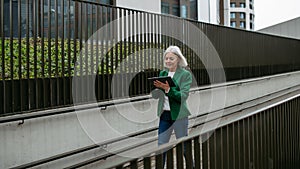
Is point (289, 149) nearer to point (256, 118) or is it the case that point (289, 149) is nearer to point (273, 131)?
point (273, 131)

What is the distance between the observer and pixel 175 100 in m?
4.49

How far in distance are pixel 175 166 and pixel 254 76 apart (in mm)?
11561

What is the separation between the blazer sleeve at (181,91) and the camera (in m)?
4.39

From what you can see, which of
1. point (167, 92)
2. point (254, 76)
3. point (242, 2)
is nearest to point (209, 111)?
point (254, 76)

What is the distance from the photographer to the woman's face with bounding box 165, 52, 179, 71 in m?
4.67

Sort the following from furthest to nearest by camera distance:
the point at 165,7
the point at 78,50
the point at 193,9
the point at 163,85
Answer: the point at 193,9 → the point at 165,7 → the point at 78,50 → the point at 163,85

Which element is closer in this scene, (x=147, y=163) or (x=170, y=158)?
(x=147, y=163)

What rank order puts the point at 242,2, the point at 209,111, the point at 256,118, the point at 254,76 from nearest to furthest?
the point at 256,118
the point at 209,111
the point at 254,76
the point at 242,2

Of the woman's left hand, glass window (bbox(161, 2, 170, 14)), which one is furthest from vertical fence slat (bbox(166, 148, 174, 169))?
glass window (bbox(161, 2, 170, 14))

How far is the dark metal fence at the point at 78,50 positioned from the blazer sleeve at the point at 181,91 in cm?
200

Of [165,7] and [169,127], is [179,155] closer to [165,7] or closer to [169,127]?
[169,127]

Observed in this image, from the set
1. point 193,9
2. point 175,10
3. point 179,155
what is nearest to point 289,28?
point 193,9

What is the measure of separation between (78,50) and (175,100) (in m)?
2.30

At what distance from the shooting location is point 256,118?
3631 mm
